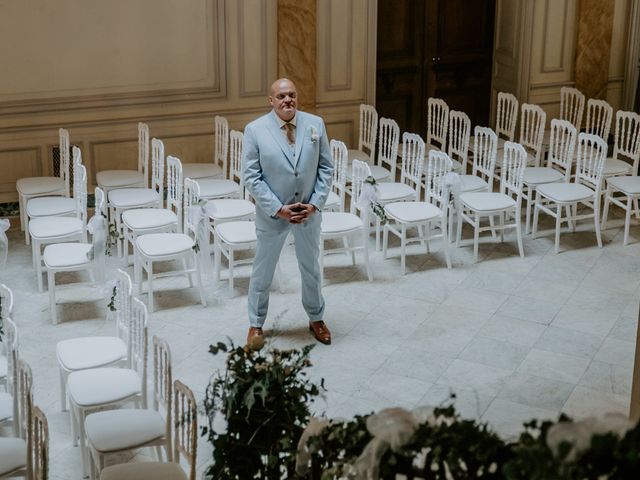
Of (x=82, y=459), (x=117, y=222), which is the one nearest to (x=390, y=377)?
(x=82, y=459)

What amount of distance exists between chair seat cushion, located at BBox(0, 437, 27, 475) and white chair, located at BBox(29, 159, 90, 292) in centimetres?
268

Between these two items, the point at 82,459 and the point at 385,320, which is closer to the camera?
the point at 82,459

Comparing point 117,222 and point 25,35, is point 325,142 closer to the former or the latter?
point 117,222

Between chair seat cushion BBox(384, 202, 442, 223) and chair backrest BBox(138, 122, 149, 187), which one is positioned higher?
chair backrest BBox(138, 122, 149, 187)

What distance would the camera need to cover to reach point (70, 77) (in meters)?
8.48

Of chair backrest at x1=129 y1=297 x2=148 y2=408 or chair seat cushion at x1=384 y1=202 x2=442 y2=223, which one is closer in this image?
chair backrest at x1=129 y1=297 x2=148 y2=408

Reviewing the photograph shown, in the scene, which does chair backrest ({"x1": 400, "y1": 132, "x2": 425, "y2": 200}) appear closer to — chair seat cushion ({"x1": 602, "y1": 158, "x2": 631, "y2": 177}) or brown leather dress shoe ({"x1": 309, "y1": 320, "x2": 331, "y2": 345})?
chair seat cushion ({"x1": 602, "y1": 158, "x2": 631, "y2": 177})

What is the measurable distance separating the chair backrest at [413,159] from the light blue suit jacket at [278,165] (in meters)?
1.94

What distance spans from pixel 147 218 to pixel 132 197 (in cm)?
59

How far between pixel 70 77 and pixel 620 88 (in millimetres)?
5649

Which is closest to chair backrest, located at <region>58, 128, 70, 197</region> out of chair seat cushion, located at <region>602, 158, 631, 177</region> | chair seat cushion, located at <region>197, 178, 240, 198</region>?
chair seat cushion, located at <region>197, 178, 240, 198</region>

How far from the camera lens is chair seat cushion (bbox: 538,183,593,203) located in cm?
801

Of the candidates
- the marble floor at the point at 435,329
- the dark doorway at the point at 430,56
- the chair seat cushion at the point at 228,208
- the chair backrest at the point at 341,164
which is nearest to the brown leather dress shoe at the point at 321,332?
the marble floor at the point at 435,329

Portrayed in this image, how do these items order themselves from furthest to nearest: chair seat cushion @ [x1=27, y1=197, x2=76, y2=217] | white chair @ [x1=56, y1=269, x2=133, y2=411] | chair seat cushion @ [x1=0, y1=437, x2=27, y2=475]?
chair seat cushion @ [x1=27, y1=197, x2=76, y2=217]
white chair @ [x1=56, y1=269, x2=133, y2=411]
chair seat cushion @ [x1=0, y1=437, x2=27, y2=475]
